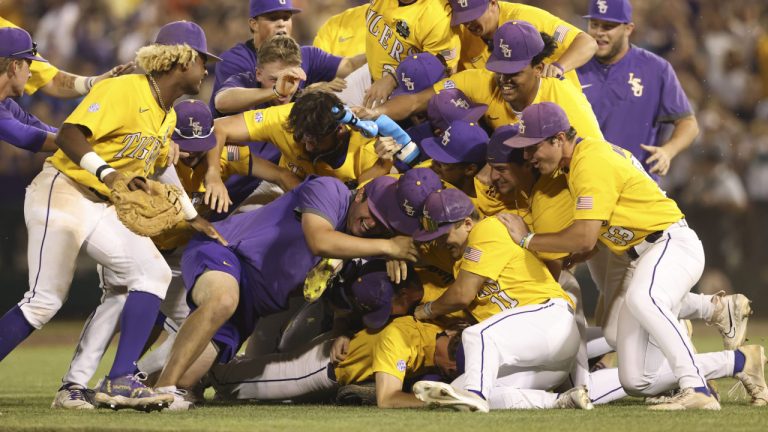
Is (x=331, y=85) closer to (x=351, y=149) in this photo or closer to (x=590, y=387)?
(x=351, y=149)

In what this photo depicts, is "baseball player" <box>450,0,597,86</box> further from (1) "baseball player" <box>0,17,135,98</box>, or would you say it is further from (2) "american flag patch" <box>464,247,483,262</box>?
(1) "baseball player" <box>0,17,135,98</box>

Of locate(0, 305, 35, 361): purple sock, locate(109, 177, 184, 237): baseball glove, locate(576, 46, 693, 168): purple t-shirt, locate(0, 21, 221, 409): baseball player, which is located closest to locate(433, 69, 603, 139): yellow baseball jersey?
locate(576, 46, 693, 168): purple t-shirt

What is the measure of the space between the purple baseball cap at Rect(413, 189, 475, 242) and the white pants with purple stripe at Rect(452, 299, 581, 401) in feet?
1.82

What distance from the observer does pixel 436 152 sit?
712cm

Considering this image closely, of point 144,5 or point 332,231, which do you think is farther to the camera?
point 144,5

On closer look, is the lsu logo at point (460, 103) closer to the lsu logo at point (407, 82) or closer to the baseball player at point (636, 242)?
the lsu logo at point (407, 82)

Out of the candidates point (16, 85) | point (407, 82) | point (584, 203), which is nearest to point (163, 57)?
point (16, 85)

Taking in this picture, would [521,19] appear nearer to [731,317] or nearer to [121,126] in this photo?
[731,317]

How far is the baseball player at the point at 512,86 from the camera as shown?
23.3ft

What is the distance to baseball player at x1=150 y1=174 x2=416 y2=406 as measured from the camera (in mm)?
6609

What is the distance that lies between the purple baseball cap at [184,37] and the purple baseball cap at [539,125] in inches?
74.0

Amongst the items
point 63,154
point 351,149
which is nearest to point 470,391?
point 351,149

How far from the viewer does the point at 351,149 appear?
770 centimetres

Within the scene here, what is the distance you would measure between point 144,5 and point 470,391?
10663mm
